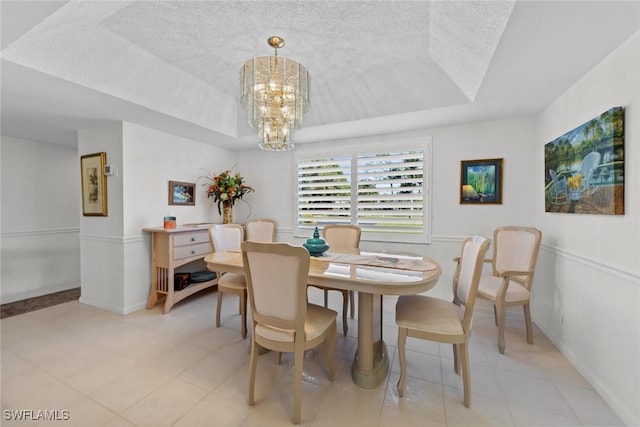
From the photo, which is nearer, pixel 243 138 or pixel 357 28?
pixel 357 28

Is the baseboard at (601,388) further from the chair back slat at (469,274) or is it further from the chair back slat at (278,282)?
the chair back slat at (278,282)

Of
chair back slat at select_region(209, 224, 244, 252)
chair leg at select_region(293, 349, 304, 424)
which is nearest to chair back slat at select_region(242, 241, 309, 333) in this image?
chair leg at select_region(293, 349, 304, 424)

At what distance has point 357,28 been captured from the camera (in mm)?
1974

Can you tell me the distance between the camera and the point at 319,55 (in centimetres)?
233

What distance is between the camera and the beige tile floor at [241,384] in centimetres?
152

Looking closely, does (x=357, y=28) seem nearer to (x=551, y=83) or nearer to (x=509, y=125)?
(x=551, y=83)

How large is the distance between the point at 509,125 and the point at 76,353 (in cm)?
483

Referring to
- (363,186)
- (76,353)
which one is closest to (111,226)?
(76,353)

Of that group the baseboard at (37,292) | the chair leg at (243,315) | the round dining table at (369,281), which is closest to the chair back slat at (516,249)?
the round dining table at (369,281)

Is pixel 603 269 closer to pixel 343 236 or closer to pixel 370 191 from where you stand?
pixel 343 236

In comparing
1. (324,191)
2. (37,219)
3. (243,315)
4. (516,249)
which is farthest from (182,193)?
(516,249)

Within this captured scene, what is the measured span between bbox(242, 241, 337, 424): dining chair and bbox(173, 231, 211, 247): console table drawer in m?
1.98

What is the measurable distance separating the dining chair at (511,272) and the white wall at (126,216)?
3813 millimetres

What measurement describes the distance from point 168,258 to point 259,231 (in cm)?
115
